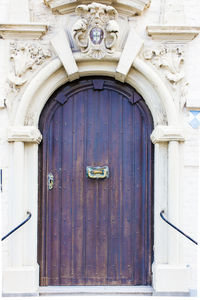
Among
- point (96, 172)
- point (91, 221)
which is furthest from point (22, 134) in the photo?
point (91, 221)

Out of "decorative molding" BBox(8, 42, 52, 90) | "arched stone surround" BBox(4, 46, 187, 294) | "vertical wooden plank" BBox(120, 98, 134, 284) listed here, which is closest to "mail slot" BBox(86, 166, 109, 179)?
"vertical wooden plank" BBox(120, 98, 134, 284)

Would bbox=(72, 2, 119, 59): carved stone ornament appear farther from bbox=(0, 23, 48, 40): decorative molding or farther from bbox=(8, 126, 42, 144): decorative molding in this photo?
bbox=(8, 126, 42, 144): decorative molding

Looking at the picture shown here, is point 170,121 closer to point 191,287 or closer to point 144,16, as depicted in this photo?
point 144,16

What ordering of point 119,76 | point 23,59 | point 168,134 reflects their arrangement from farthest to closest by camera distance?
point 119,76 < point 23,59 < point 168,134

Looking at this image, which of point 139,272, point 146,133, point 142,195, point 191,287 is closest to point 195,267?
point 191,287

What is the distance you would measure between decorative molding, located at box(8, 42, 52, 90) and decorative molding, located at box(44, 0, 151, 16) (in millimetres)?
523

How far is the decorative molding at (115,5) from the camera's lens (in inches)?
200

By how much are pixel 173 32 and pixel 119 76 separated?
2.79 ft

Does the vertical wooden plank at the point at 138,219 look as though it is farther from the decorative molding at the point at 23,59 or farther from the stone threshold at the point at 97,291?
the decorative molding at the point at 23,59

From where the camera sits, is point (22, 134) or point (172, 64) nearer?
point (22, 134)

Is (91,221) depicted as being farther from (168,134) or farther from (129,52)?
(129,52)

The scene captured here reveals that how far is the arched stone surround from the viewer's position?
4.99 m

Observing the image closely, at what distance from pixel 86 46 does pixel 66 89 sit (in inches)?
24.7

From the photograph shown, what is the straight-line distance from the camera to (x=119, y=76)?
5.23 m
